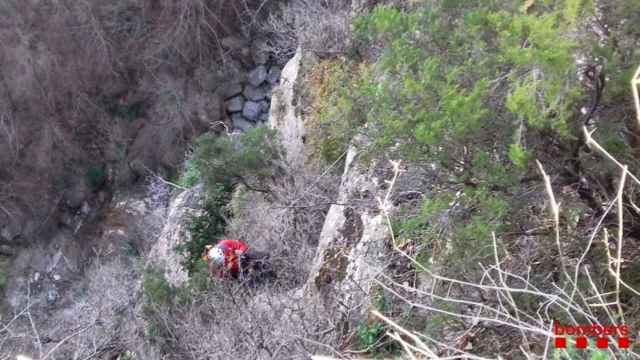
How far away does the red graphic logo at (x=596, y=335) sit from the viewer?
262cm

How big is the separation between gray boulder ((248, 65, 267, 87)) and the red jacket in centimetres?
469

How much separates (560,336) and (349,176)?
393cm

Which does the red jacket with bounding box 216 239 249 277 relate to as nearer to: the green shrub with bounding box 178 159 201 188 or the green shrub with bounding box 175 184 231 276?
the green shrub with bounding box 175 184 231 276

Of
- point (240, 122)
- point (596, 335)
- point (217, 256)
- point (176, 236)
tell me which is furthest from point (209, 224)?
point (596, 335)

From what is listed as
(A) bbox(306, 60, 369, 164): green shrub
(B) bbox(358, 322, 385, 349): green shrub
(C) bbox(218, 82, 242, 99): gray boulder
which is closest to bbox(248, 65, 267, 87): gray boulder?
(C) bbox(218, 82, 242, 99): gray boulder

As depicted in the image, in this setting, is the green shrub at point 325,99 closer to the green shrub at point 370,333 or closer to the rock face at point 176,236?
the rock face at point 176,236

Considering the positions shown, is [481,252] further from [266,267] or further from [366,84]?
[266,267]

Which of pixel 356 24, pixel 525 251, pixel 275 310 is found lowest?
pixel 275 310

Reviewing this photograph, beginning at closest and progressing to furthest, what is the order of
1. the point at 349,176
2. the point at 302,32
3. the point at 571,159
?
the point at 571,159 → the point at 349,176 → the point at 302,32

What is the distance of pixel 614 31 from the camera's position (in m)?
3.57

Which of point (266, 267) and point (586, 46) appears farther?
point (266, 267)

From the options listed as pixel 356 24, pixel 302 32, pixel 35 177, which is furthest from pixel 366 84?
pixel 35 177

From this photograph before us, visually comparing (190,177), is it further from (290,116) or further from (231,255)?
(231,255)

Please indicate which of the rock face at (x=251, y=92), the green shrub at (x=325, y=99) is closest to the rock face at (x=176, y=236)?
the green shrub at (x=325, y=99)
